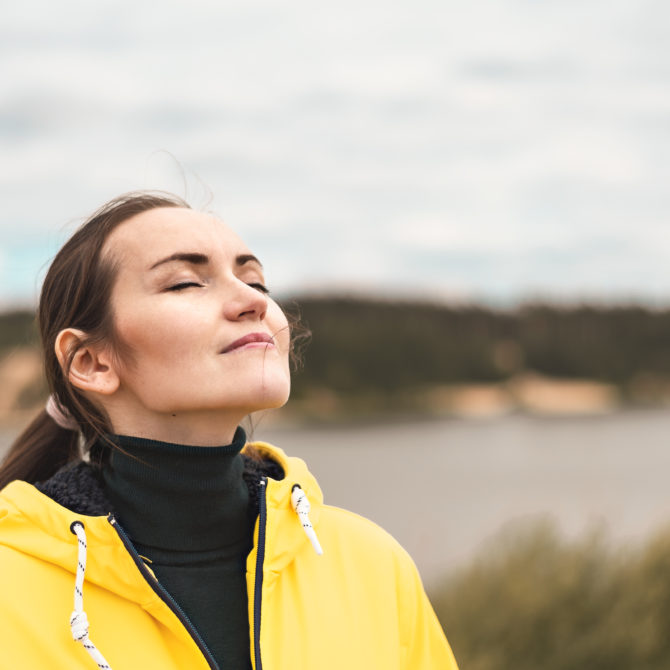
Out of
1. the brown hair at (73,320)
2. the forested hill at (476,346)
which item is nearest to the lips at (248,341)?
the brown hair at (73,320)

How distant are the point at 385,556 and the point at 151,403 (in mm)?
587

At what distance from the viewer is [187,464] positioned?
1617mm

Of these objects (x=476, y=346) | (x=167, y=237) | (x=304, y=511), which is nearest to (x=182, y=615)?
(x=304, y=511)

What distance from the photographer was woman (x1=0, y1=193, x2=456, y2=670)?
145 centimetres

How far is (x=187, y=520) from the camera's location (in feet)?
5.28

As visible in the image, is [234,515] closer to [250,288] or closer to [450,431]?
[250,288]

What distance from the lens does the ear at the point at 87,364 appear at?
1.65 m

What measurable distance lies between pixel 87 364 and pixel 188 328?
277 millimetres

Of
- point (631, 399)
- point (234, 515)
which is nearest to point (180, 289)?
point (234, 515)

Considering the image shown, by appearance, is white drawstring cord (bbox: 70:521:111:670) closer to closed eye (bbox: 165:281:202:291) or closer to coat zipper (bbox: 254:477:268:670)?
coat zipper (bbox: 254:477:268:670)

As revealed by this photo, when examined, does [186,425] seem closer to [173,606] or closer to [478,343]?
[173,606]

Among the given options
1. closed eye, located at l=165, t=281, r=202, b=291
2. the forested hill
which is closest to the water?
the forested hill

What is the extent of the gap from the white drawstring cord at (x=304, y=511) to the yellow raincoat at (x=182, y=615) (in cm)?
2

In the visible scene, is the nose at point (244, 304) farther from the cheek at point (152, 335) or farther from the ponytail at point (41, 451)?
the ponytail at point (41, 451)
